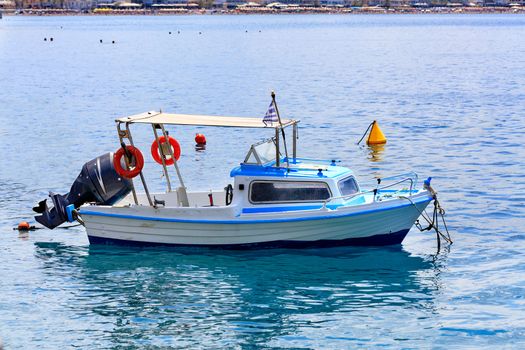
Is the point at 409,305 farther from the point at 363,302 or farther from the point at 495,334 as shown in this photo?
the point at 495,334

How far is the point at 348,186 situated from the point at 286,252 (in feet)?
8.53

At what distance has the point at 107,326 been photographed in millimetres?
21109

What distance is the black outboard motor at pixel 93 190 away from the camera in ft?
87.4

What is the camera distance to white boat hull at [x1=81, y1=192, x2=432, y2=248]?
25.0 metres

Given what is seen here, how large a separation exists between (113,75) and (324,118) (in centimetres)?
4343

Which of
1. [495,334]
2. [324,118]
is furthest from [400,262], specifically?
[324,118]

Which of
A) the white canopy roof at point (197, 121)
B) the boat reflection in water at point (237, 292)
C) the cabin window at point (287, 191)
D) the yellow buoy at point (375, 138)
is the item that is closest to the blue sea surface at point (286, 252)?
the boat reflection in water at point (237, 292)

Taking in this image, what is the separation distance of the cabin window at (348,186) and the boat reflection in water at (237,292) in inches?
63.4

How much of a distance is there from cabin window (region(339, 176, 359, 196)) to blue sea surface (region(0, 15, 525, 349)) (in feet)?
5.48

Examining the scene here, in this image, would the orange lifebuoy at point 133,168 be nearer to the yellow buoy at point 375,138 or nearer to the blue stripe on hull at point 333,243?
the blue stripe on hull at point 333,243

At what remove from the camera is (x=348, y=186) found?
25969 mm

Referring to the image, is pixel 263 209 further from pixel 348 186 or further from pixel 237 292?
pixel 237 292

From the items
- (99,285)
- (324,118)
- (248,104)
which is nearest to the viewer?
(99,285)

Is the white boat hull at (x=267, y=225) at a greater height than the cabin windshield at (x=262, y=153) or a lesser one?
lesser
